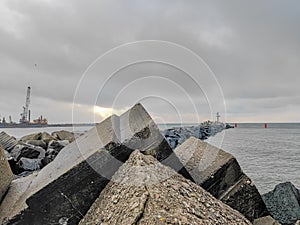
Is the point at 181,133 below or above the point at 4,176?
above

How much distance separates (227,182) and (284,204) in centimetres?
107

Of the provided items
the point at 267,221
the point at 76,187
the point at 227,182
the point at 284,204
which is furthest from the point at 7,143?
the point at 267,221

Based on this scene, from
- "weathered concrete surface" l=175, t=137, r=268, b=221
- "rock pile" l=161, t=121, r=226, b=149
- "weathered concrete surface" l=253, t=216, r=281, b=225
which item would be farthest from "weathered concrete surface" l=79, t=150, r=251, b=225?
"rock pile" l=161, t=121, r=226, b=149

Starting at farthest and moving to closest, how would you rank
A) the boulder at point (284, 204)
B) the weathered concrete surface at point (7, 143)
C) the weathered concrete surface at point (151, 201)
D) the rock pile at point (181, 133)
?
the rock pile at point (181, 133) → the weathered concrete surface at point (7, 143) → the boulder at point (284, 204) → the weathered concrete surface at point (151, 201)

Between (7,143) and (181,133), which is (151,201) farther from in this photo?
(181,133)

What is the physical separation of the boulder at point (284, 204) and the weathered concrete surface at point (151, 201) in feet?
5.67

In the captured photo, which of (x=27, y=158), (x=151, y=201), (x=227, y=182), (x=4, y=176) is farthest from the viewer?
(x=27, y=158)

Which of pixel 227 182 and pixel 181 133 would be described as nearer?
pixel 227 182

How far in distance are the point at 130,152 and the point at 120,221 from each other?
2.92 feet

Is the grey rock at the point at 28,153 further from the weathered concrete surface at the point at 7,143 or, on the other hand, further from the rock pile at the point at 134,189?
the rock pile at the point at 134,189

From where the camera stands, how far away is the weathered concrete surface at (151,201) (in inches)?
74.7

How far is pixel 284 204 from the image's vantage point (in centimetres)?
382

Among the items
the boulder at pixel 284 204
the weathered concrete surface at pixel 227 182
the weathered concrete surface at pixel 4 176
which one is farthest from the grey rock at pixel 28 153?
the boulder at pixel 284 204

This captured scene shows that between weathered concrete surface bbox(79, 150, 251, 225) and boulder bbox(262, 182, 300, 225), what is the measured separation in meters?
1.73
